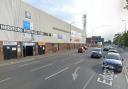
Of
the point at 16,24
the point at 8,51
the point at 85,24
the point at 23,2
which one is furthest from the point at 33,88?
the point at 85,24

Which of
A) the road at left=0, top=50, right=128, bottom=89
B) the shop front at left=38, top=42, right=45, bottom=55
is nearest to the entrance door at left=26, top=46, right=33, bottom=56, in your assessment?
the shop front at left=38, top=42, right=45, bottom=55


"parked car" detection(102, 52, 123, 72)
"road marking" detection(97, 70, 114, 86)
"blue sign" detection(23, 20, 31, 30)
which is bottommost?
"road marking" detection(97, 70, 114, 86)

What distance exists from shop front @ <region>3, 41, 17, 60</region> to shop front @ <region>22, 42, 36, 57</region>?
416 centimetres

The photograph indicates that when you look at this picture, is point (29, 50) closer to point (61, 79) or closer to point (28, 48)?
point (28, 48)

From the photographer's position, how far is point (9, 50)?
3781 centimetres

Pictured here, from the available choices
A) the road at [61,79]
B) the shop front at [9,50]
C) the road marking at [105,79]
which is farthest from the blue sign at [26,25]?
the road marking at [105,79]

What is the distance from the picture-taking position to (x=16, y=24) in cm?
4081

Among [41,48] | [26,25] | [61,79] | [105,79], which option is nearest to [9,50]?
[26,25]

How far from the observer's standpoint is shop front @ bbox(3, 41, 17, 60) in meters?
36.6

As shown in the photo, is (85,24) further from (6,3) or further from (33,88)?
(33,88)

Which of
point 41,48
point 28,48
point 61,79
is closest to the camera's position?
point 61,79

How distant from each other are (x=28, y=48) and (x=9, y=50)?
9.58m

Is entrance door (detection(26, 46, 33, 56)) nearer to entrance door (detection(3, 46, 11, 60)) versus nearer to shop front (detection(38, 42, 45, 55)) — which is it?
shop front (detection(38, 42, 45, 55))

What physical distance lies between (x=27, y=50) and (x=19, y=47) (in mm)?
4745
